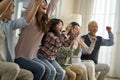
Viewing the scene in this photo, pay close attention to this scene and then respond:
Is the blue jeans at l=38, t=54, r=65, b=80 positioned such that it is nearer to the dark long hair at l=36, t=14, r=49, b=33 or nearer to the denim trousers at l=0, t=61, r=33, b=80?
the dark long hair at l=36, t=14, r=49, b=33

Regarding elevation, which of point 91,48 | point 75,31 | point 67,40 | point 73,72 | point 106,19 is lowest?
point 73,72

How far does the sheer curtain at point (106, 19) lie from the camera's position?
486 centimetres

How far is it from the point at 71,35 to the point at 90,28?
0.64 meters

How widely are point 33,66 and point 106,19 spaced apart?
3.01m

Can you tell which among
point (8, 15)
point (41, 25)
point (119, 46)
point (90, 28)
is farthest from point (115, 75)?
point (8, 15)

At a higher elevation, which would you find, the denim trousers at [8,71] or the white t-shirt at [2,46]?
the white t-shirt at [2,46]

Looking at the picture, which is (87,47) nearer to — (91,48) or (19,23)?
(91,48)

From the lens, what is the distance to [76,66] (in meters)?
3.12

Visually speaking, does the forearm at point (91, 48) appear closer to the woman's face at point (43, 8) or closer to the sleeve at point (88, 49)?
the sleeve at point (88, 49)

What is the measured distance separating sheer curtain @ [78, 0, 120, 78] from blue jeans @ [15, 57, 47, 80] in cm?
280

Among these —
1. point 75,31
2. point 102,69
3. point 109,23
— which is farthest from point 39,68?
point 109,23

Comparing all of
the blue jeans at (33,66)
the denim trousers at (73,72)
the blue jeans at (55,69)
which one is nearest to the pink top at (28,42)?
the blue jeans at (33,66)

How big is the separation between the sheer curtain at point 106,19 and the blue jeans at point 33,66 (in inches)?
110

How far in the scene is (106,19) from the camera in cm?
502
